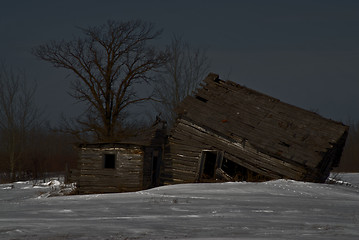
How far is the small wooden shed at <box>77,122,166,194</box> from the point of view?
22.5m

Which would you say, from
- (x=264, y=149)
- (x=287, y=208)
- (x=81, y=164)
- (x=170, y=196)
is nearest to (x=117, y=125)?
(x=81, y=164)

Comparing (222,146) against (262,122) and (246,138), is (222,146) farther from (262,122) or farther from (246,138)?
(262,122)

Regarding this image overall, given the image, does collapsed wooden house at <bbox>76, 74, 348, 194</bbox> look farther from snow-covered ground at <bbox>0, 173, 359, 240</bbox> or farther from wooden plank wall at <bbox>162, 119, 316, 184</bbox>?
snow-covered ground at <bbox>0, 173, 359, 240</bbox>

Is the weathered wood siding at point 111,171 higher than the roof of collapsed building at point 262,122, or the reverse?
the roof of collapsed building at point 262,122

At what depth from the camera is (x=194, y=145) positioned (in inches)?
867

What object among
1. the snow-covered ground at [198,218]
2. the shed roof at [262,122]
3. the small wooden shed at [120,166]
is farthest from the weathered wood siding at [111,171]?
the snow-covered ground at [198,218]

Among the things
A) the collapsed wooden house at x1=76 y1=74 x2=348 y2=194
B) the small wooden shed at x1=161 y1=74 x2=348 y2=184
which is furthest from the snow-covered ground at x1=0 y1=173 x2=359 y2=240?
the collapsed wooden house at x1=76 y1=74 x2=348 y2=194

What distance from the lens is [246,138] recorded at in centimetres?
2083

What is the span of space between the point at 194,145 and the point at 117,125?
9649 mm

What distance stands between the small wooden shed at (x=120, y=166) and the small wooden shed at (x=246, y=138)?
0.93 m

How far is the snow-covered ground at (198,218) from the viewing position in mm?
8055

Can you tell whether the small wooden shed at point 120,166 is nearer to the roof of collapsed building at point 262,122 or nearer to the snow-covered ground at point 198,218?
the roof of collapsed building at point 262,122

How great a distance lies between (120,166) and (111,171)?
519 mm

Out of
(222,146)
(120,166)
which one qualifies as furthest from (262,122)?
(120,166)
